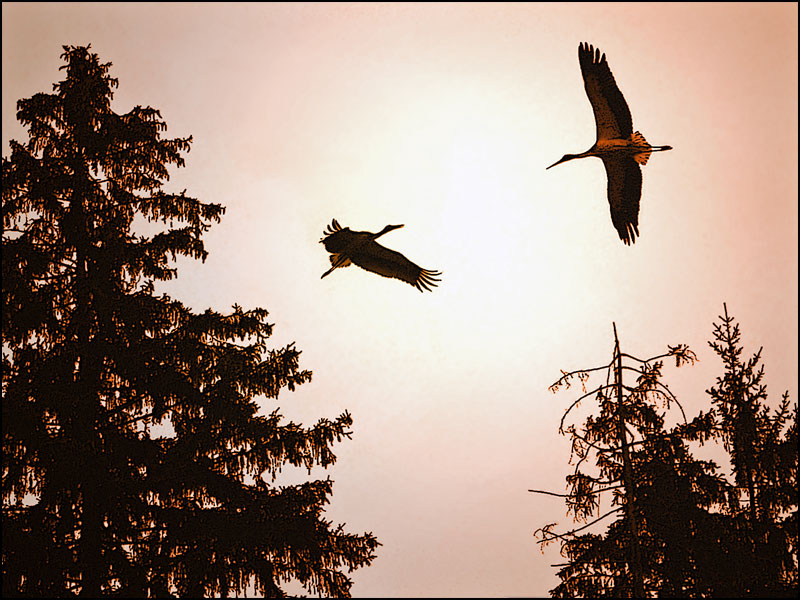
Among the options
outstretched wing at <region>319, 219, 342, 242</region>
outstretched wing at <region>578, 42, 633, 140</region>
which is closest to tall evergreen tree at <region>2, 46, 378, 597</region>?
outstretched wing at <region>319, 219, 342, 242</region>

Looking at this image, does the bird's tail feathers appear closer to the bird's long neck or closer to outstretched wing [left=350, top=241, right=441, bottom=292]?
outstretched wing [left=350, top=241, right=441, bottom=292]

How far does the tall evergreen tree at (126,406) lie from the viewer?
10.5 m

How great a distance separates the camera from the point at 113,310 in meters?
11.4

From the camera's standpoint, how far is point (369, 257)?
13.4 m

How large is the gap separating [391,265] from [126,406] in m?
4.30

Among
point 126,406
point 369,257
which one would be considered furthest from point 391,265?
point 126,406

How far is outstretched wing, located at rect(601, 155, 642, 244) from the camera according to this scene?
15281 millimetres

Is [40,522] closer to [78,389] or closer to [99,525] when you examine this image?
[99,525]

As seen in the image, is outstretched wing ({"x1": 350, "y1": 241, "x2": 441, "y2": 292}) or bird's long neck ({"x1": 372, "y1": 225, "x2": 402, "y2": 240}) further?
outstretched wing ({"x1": 350, "y1": 241, "x2": 441, "y2": 292})

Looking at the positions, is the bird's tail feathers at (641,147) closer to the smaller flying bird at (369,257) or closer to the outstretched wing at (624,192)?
the outstretched wing at (624,192)

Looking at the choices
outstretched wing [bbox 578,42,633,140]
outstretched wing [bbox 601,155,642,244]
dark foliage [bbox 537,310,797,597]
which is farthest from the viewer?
outstretched wing [bbox 601,155,642,244]

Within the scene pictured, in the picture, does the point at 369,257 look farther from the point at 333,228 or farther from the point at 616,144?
the point at 616,144

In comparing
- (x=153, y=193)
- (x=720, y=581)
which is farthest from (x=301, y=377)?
(x=720, y=581)

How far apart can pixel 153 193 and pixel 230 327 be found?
229 cm
